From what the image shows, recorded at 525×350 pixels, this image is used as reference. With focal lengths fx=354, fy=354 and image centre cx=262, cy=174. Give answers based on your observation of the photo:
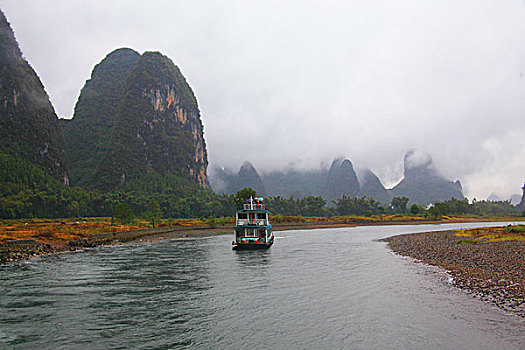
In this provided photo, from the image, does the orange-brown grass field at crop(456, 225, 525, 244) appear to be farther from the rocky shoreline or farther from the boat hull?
the boat hull

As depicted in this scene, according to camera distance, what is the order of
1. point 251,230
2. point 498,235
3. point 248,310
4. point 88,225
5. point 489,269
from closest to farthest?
point 248,310 < point 489,269 < point 498,235 < point 251,230 < point 88,225

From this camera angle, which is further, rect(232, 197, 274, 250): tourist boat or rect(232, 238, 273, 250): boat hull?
rect(232, 197, 274, 250): tourist boat

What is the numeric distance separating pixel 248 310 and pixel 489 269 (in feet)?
72.1

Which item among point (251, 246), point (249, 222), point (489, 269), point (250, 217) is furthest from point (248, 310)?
point (250, 217)

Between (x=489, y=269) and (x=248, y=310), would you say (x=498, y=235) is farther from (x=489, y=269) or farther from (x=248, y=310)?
(x=248, y=310)

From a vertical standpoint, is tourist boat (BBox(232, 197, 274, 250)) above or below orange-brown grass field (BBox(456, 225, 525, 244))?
above

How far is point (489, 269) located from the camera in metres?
30.2

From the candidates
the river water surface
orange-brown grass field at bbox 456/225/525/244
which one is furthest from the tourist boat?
orange-brown grass field at bbox 456/225/525/244

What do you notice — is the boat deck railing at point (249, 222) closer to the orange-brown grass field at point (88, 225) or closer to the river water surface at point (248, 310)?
the river water surface at point (248, 310)

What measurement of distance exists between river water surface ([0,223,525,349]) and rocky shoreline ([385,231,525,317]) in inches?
50.0

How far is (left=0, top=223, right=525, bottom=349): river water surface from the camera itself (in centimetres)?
1648

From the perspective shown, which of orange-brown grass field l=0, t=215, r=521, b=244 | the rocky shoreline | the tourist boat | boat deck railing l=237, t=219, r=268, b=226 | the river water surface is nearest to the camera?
the river water surface

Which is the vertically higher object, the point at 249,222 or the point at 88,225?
the point at 249,222

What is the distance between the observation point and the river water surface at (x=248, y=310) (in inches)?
649
